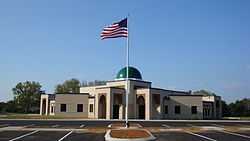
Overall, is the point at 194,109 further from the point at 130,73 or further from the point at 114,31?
the point at 114,31

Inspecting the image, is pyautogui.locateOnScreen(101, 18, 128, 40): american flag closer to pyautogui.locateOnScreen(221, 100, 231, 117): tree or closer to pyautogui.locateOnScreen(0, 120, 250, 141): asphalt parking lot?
pyautogui.locateOnScreen(0, 120, 250, 141): asphalt parking lot

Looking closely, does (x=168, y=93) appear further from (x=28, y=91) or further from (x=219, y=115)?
(x=28, y=91)

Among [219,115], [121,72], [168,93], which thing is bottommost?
[219,115]

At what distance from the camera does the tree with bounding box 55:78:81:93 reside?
10688cm

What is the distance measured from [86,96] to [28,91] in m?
44.9

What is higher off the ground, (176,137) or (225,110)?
(176,137)

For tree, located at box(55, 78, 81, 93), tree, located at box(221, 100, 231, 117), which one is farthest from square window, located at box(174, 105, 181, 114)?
tree, located at box(55, 78, 81, 93)

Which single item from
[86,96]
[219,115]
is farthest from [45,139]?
[219,115]

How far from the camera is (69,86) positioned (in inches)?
4242

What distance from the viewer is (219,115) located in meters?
72.9

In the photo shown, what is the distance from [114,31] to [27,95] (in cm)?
8404

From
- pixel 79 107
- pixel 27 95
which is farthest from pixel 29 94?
pixel 79 107

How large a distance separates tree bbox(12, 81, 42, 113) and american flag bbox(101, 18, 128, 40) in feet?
269

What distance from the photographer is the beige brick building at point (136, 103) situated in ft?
211
